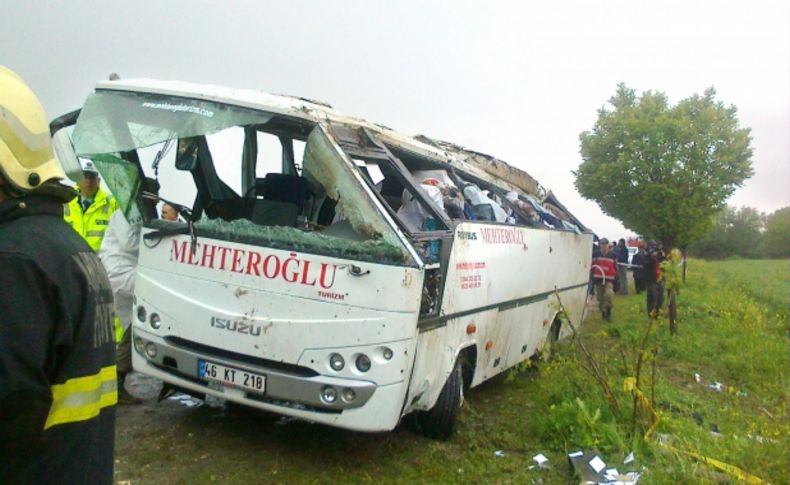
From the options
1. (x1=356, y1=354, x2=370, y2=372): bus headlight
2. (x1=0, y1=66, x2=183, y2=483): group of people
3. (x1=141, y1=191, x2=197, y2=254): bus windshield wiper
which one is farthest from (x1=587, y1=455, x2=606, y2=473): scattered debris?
(x1=0, y1=66, x2=183, y2=483): group of people

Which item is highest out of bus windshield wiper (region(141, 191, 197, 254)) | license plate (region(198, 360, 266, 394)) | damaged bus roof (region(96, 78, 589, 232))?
damaged bus roof (region(96, 78, 589, 232))

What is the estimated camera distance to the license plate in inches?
174

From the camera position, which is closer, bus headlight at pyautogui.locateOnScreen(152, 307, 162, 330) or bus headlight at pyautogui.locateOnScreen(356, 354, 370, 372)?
bus headlight at pyautogui.locateOnScreen(356, 354, 370, 372)

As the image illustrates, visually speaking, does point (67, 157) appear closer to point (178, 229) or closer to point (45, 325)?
point (178, 229)

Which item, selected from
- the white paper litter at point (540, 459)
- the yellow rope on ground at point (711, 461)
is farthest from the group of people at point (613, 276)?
the white paper litter at point (540, 459)

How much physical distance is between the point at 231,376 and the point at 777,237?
88.3 meters

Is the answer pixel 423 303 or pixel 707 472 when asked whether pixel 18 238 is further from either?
pixel 707 472

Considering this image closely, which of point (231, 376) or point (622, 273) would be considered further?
point (622, 273)

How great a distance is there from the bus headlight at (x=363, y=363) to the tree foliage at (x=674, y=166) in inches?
835

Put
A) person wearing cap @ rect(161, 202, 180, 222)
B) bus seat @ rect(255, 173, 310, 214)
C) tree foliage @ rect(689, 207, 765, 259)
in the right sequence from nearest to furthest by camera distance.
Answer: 1. person wearing cap @ rect(161, 202, 180, 222)
2. bus seat @ rect(255, 173, 310, 214)
3. tree foliage @ rect(689, 207, 765, 259)

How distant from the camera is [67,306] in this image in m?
1.67

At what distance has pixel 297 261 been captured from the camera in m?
4.41

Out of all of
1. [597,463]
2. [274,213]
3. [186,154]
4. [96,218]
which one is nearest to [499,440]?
[597,463]

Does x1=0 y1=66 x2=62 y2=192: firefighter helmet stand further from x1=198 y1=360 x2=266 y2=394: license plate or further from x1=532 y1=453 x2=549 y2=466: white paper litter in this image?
x1=532 y1=453 x2=549 y2=466: white paper litter
